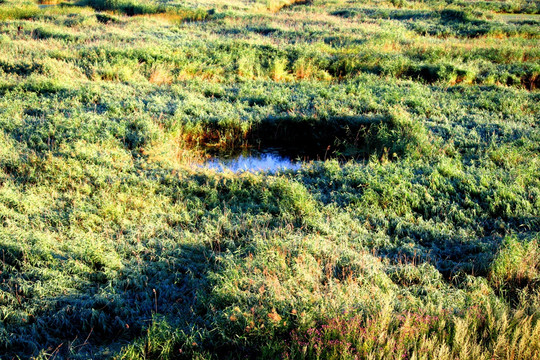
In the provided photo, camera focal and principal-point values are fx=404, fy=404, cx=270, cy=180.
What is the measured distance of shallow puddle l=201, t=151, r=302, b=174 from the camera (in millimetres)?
10094

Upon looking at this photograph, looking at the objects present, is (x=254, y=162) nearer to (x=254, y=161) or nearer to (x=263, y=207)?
(x=254, y=161)

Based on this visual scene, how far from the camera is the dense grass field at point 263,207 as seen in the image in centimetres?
448

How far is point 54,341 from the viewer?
4523 millimetres

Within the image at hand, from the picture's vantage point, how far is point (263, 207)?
7.36 m

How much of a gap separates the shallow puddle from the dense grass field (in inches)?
14.1

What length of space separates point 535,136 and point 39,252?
35.9 ft

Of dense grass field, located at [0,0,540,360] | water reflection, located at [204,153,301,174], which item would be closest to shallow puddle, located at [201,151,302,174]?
water reflection, located at [204,153,301,174]

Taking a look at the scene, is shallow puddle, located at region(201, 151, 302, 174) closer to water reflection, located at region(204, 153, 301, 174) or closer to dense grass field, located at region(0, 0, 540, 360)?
water reflection, located at region(204, 153, 301, 174)

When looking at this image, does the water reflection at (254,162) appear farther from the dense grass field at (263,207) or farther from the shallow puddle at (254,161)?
the dense grass field at (263,207)

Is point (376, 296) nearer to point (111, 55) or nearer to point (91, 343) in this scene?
point (91, 343)

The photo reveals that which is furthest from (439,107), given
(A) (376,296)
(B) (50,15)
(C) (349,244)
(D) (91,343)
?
(B) (50,15)

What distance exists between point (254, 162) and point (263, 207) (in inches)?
129

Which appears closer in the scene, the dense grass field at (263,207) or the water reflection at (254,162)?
the dense grass field at (263,207)

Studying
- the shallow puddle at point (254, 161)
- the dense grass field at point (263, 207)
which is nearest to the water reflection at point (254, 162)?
the shallow puddle at point (254, 161)
